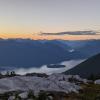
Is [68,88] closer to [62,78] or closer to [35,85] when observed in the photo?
[35,85]

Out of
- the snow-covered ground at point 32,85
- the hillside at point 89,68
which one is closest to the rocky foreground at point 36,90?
the snow-covered ground at point 32,85

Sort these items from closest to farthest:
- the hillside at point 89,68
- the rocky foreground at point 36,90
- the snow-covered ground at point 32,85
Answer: the rocky foreground at point 36,90
the snow-covered ground at point 32,85
the hillside at point 89,68

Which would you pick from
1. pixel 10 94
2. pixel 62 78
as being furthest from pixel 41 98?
pixel 62 78

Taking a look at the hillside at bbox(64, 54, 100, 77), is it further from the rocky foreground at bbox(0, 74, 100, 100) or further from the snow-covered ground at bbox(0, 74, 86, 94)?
the rocky foreground at bbox(0, 74, 100, 100)

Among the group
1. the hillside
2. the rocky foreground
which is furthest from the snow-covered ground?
the hillside

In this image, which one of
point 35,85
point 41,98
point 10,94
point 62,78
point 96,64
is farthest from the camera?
point 96,64

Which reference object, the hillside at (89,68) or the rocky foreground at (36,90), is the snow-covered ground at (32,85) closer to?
the rocky foreground at (36,90)

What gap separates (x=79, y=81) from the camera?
40375 millimetres

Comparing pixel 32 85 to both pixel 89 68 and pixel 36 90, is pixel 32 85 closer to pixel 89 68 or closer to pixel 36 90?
pixel 36 90

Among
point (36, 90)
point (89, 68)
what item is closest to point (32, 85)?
point (36, 90)

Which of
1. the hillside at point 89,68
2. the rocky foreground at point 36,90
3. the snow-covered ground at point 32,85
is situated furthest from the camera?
the hillside at point 89,68

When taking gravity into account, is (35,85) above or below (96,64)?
above

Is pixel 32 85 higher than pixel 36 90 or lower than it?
higher

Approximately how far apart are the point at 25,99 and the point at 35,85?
17.3 ft
